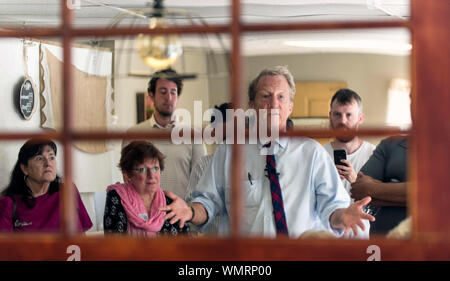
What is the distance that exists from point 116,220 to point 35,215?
1.47 ft

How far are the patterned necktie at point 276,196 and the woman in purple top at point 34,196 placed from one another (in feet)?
3.56

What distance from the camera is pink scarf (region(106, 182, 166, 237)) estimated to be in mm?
2799

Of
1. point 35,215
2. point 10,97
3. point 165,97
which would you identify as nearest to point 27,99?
point 10,97

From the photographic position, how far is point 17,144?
437 centimetres

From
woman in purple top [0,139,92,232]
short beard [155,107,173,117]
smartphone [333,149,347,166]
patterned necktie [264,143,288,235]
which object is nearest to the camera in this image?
patterned necktie [264,143,288,235]

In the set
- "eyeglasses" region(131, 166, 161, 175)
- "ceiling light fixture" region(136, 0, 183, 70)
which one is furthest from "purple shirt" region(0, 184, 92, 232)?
"ceiling light fixture" region(136, 0, 183, 70)

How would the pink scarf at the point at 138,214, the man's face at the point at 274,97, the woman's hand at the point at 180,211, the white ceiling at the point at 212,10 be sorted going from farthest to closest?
the white ceiling at the point at 212,10, the pink scarf at the point at 138,214, the man's face at the point at 274,97, the woman's hand at the point at 180,211

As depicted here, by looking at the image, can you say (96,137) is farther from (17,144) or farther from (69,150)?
(17,144)

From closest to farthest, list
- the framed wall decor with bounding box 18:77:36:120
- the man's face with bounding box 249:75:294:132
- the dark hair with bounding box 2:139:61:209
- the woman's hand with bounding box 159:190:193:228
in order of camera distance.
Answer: the woman's hand with bounding box 159:190:193:228
the man's face with bounding box 249:75:294:132
the dark hair with bounding box 2:139:61:209
the framed wall decor with bounding box 18:77:36:120

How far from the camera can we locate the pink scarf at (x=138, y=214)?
2799 mm

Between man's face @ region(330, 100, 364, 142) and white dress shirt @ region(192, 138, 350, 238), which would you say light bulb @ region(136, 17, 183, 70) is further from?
man's face @ region(330, 100, 364, 142)

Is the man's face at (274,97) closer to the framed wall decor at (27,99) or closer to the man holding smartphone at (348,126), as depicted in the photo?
Answer: the man holding smartphone at (348,126)

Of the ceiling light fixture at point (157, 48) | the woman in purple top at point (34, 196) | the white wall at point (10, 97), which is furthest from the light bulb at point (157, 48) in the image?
the white wall at point (10, 97)

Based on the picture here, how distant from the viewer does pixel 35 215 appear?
303 cm
